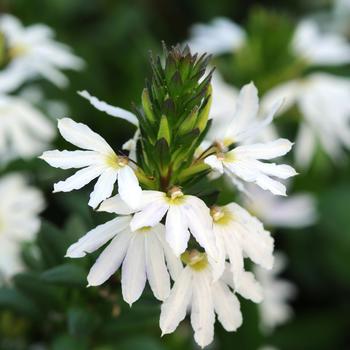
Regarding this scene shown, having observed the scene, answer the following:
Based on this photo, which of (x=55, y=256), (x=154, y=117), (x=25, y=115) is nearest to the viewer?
(x=154, y=117)

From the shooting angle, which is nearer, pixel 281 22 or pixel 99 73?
pixel 281 22

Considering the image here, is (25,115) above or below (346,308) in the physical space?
above

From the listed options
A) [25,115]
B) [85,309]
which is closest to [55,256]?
[85,309]

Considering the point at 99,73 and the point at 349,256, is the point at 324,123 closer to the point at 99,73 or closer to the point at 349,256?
the point at 349,256

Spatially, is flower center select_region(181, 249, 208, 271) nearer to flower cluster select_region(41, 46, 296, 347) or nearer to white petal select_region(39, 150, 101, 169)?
flower cluster select_region(41, 46, 296, 347)

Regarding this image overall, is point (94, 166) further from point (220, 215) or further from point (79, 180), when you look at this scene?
point (220, 215)

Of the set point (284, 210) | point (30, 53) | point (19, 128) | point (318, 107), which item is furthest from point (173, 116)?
point (284, 210)

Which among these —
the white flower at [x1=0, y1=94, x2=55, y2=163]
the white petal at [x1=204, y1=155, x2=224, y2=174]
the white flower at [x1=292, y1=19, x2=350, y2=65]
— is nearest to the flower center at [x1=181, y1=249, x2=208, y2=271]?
the white petal at [x1=204, y1=155, x2=224, y2=174]

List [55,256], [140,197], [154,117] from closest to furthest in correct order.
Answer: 1. [140,197]
2. [154,117]
3. [55,256]
